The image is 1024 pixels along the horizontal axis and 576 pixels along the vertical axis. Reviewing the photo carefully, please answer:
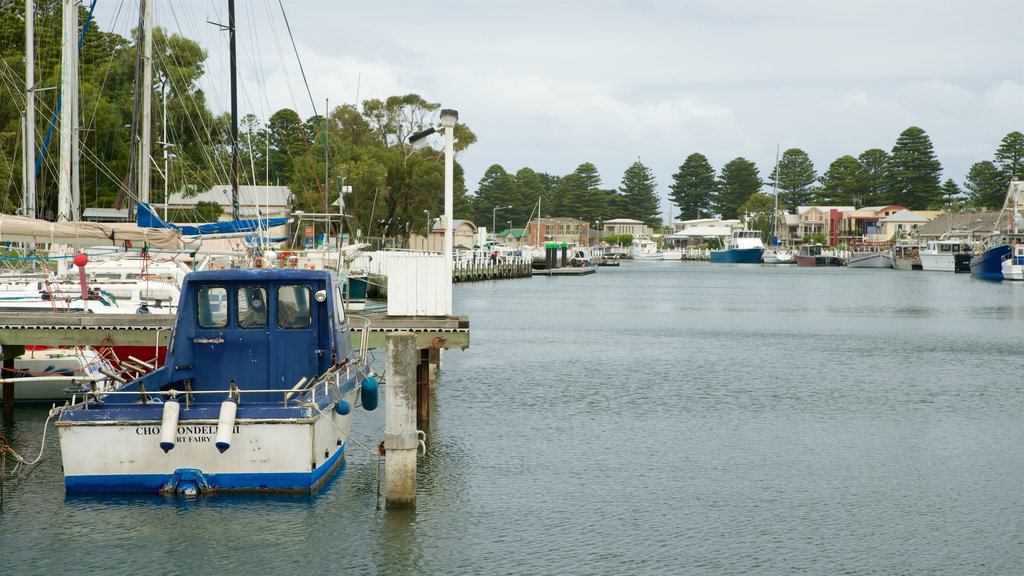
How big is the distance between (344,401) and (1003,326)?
46.2 m

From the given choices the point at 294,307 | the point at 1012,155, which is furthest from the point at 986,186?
the point at 294,307

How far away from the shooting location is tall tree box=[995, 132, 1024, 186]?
169 metres

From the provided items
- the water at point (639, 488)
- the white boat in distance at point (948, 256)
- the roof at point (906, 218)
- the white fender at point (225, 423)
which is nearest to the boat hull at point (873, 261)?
the white boat in distance at point (948, 256)

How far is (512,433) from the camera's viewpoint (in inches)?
952

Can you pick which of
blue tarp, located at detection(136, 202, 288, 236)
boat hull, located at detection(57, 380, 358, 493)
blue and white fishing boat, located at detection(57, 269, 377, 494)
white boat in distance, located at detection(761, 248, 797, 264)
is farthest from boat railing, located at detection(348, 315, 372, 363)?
white boat in distance, located at detection(761, 248, 797, 264)

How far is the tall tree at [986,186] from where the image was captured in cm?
17350

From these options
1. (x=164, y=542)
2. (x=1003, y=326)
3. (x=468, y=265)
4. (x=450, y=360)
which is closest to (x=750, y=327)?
(x=1003, y=326)

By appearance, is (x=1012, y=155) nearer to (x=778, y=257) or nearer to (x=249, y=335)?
(x=778, y=257)

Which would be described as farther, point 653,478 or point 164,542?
point 653,478

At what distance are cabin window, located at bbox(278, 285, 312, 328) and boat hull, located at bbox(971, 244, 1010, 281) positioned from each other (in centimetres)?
10640

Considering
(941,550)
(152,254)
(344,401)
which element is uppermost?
(152,254)

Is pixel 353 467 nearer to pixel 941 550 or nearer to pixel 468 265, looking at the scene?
pixel 941 550

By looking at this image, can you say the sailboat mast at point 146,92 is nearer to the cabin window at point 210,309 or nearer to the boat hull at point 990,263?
the cabin window at point 210,309

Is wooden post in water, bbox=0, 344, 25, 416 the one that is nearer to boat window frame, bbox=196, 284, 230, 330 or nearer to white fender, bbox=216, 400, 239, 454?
boat window frame, bbox=196, 284, 230, 330
